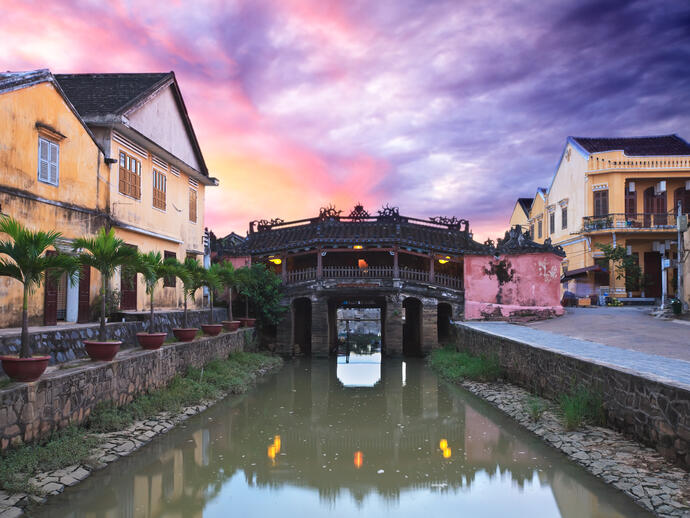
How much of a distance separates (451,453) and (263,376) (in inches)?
371

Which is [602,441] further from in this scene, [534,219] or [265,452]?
[534,219]

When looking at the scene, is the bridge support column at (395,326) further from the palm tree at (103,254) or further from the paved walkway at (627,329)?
the palm tree at (103,254)

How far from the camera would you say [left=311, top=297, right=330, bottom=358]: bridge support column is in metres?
22.2

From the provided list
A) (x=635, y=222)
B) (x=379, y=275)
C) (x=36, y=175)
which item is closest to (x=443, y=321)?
(x=379, y=275)

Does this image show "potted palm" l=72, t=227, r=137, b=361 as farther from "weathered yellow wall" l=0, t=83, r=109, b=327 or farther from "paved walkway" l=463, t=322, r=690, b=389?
"paved walkway" l=463, t=322, r=690, b=389

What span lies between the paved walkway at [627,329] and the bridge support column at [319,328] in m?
8.34

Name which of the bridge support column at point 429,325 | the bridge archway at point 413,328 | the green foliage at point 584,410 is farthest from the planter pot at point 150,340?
the bridge archway at point 413,328

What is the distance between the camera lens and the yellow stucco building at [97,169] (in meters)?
10.8

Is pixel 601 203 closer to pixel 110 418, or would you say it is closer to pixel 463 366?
pixel 463 366

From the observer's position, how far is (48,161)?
38.4 ft

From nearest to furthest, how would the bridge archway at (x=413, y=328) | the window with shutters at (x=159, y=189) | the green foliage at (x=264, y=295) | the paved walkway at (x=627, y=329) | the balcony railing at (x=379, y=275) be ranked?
1. the paved walkway at (x=627, y=329)
2. the window with shutters at (x=159, y=189)
3. the green foliage at (x=264, y=295)
4. the balcony railing at (x=379, y=275)
5. the bridge archway at (x=413, y=328)

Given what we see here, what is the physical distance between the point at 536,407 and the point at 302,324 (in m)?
16.3

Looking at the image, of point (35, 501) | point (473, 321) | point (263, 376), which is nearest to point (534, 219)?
point (473, 321)

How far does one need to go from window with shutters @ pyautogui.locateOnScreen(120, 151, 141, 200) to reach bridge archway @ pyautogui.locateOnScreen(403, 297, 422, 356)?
1251 centimetres
